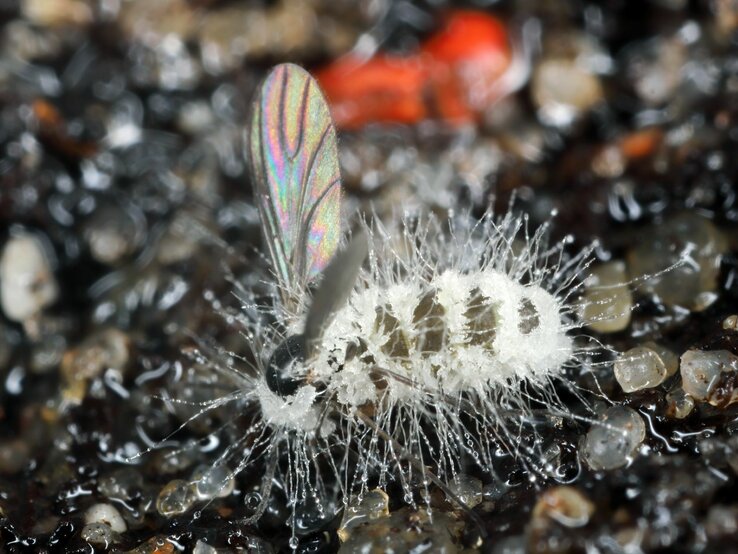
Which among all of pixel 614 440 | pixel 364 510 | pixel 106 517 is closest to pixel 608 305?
pixel 614 440

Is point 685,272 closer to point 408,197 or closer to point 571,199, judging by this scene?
point 571,199

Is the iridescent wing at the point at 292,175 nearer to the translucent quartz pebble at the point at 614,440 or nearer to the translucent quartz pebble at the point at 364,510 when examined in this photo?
the translucent quartz pebble at the point at 364,510

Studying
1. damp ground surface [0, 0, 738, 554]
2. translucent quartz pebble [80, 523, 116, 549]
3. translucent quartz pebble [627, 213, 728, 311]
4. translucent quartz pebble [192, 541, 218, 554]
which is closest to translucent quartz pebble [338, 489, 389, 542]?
damp ground surface [0, 0, 738, 554]

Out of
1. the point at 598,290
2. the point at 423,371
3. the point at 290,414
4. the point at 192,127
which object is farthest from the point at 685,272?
the point at 192,127

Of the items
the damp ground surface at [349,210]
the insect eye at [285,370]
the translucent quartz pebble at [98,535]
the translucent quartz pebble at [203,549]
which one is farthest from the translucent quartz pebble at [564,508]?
the translucent quartz pebble at [98,535]

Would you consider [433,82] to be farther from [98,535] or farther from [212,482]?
[98,535]
